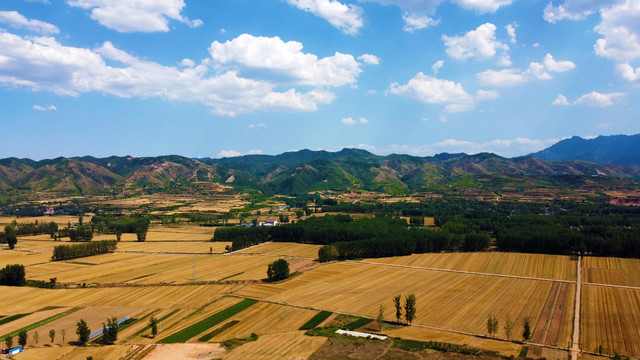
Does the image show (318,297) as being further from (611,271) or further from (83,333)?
(611,271)

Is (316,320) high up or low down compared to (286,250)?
down

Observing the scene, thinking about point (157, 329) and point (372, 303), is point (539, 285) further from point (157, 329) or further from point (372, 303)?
point (157, 329)

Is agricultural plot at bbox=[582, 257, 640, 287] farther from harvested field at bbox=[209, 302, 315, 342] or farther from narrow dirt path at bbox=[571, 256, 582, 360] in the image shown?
harvested field at bbox=[209, 302, 315, 342]

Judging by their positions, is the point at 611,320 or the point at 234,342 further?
the point at 611,320

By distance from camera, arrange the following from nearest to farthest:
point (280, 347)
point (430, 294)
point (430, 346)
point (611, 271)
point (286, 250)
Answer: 1. point (430, 346)
2. point (280, 347)
3. point (430, 294)
4. point (611, 271)
5. point (286, 250)

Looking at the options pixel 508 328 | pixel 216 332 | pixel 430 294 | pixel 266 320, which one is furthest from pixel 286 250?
pixel 508 328

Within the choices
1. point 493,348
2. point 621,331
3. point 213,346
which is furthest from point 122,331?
point 621,331

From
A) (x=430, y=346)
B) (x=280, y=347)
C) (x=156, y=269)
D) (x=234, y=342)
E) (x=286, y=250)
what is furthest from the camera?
(x=286, y=250)
